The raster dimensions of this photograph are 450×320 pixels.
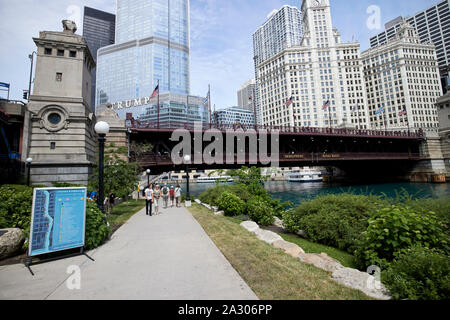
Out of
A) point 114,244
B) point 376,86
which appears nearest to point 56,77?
point 114,244

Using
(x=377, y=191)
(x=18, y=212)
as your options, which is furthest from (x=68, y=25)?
(x=377, y=191)

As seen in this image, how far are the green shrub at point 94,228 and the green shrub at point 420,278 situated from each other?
8.41m

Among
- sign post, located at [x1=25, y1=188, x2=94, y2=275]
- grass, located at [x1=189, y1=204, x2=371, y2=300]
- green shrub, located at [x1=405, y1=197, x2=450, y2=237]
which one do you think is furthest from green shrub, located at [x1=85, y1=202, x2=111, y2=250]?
green shrub, located at [x1=405, y1=197, x2=450, y2=237]

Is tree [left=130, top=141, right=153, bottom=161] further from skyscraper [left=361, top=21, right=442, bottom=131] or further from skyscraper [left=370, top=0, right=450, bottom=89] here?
skyscraper [left=370, top=0, right=450, bottom=89]

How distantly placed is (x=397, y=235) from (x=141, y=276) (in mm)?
6386

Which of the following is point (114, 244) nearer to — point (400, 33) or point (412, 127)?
point (412, 127)

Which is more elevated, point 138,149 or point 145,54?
point 145,54

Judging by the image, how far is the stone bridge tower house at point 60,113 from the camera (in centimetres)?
2044

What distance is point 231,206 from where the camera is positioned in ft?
48.5

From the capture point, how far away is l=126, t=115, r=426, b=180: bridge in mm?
33969

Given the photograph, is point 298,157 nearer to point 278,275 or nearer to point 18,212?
point 278,275

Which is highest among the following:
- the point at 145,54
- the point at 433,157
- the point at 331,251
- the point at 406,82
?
the point at 145,54

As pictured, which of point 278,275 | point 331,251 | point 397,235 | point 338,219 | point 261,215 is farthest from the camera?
point 261,215

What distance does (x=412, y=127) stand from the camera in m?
112
